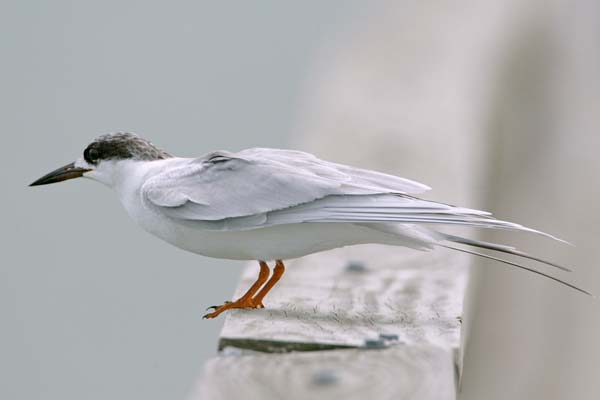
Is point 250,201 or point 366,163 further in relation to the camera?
point 366,163

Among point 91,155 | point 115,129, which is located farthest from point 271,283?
point 115,129

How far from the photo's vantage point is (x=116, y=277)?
466 inches

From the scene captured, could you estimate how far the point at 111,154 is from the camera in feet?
10.8

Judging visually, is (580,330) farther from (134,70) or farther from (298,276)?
(134,70)

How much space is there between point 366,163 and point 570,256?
3.65 feet

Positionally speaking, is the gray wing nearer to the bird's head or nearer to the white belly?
the white belly

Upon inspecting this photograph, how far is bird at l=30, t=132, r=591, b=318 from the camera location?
9.09ft

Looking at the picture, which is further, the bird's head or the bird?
the bird's head

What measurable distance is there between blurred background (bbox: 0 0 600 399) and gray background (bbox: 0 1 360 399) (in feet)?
0.10

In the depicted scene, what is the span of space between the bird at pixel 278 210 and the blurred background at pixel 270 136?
868 millimetres

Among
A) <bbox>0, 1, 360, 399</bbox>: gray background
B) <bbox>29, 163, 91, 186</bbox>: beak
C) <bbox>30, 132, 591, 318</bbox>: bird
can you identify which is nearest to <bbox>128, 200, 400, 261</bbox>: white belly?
<bbox>30, 132, 591, 318</bbox>: bird

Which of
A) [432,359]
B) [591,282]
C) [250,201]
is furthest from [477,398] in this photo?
[432,359]

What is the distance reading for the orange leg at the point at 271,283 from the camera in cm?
279

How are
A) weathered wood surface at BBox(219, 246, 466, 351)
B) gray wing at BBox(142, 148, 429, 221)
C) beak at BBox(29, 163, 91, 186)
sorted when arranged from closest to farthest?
weathered wood surface at BBox(219, 246, 466, 351), gray wing at BBox(142, 148, 429, 221), beak at BBox(29, 163, 91, 186)
